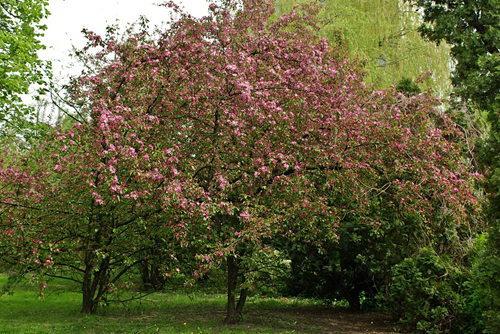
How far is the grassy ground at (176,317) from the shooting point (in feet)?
23.9

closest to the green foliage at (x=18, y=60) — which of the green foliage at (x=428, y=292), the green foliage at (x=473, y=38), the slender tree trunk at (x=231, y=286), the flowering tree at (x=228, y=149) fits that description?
the flowering tree at (x=228, y=149)

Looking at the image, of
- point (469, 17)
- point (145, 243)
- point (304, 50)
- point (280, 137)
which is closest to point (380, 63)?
point (469, 17)

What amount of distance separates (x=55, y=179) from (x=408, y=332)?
6.41 meters

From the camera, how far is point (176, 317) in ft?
28.2

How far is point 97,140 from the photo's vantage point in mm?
6055

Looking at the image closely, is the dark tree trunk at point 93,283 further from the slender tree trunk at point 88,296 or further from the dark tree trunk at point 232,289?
the dark tree trunk at point 232,289

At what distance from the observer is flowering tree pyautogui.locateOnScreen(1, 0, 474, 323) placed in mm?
6418

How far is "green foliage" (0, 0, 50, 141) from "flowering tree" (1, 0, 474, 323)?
1969 mm

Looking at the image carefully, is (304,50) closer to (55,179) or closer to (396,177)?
(396,177)

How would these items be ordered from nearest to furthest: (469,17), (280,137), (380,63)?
(280,137)
(469,17)
(380,63)

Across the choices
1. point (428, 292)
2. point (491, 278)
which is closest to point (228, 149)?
point (428, 292)

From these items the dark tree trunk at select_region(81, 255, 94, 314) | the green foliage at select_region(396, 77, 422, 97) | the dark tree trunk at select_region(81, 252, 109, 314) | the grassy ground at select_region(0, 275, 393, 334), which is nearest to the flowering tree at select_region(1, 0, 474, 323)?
the dark tree trunk at select_region(81, 252, 109, 314)

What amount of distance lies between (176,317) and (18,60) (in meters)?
5.72

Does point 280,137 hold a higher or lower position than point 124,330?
higher
